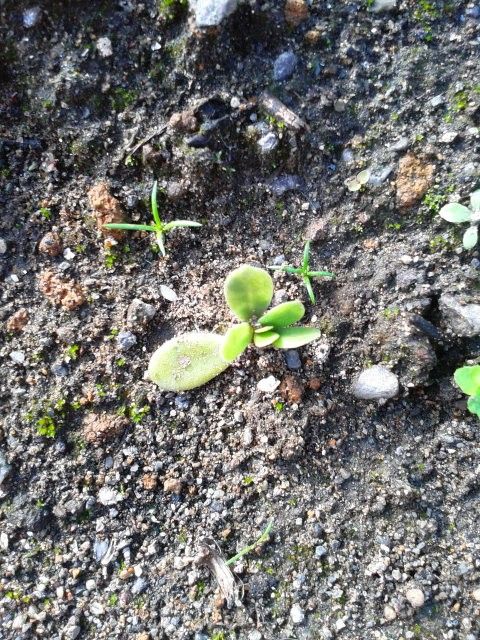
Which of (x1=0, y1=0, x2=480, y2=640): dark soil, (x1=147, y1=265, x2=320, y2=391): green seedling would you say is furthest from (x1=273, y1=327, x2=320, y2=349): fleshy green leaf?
(x1=0, y1=0, x2=480, y2=640): dark soil

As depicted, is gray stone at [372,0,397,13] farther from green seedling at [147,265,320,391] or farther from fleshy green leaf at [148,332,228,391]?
fleshy green leaf at [148,332,228,391]

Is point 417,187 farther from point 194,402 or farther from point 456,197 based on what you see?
point 194,402

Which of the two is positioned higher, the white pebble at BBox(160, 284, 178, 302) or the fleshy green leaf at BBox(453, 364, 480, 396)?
the white pebble at BBox(160, 284, 178, 302)

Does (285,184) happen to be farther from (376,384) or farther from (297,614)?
(297,614)

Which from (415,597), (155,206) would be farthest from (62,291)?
(415,597)

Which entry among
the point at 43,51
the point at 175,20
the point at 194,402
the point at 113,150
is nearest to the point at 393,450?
the point at 194,402
